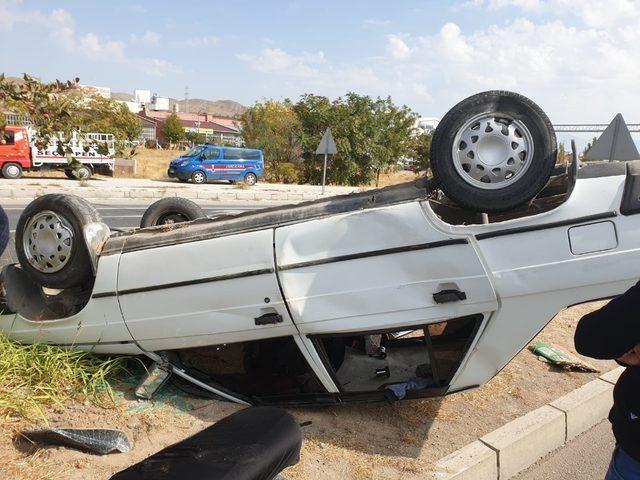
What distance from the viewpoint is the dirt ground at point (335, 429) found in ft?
9.42

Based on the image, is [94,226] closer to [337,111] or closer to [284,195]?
[284,195]

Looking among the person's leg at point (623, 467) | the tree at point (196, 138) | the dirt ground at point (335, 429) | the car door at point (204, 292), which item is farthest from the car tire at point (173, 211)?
the tree at point (196, 138)

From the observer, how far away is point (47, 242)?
360 centimetres

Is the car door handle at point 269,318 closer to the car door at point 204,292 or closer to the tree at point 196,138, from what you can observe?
the car door at point 204,292

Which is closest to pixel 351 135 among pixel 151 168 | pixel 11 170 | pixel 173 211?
pixel 151 168

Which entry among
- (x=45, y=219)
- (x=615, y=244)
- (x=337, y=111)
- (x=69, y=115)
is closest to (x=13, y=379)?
(x=45, y=219)

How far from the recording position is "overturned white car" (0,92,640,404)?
2.78 m

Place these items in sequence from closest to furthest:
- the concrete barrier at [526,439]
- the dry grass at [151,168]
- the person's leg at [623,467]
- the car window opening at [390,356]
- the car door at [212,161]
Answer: the person's leg at [623,467] → the concrete barrier at [526,439] → the car window opening at [390,356] → the car door at [212,161] → the dry grass at [151,168]

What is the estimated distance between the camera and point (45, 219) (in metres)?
3.61

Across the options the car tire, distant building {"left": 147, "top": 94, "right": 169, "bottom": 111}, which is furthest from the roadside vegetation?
distant building {"left": 147, "top": 94, "right": 169, "bottom": 111}

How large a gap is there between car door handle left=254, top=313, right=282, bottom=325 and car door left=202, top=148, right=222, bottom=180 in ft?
72.5

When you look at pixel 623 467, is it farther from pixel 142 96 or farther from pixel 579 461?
pixel 142 96

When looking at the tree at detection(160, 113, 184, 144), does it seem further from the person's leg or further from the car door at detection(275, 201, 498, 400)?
the person's leg

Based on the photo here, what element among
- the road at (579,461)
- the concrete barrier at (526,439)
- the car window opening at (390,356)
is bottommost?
the road at (579,461)
